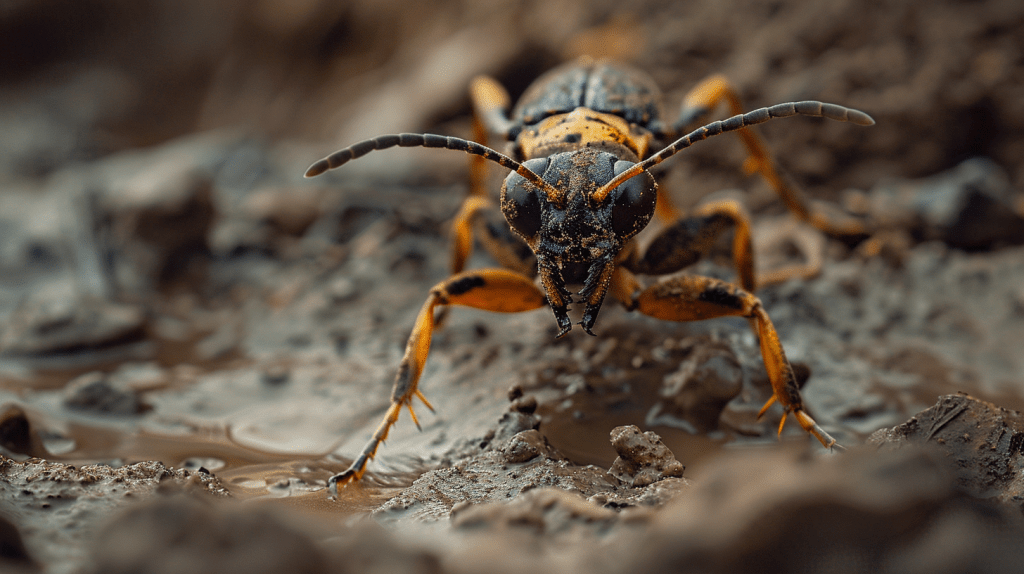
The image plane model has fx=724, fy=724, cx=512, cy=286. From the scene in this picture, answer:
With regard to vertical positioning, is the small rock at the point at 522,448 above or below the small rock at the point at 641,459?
above

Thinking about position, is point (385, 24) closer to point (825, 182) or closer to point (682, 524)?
point (825, 182)

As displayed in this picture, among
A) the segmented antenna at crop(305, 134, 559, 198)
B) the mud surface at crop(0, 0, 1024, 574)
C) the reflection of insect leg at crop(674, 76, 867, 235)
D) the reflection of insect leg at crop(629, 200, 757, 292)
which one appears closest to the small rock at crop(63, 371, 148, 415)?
the mud surface at crop(0, 0, 1024, 574)

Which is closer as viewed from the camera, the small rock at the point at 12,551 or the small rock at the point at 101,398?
the small rock at the point at 12,551

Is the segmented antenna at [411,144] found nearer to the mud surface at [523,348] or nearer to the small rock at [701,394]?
the mud surface at [523,348]

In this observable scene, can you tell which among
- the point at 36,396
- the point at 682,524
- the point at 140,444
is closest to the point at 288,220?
the point at 36,396

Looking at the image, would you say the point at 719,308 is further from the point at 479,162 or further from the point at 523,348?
the point at 479,162

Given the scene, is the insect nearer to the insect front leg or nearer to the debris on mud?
the insect front leg

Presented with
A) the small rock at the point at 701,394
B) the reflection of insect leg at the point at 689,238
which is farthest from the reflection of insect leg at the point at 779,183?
the small rock at the point at 701,394
